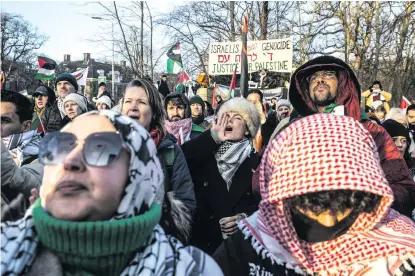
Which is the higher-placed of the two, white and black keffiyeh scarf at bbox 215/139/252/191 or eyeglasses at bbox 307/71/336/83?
eyeglasses at bbox 307/71/336/83

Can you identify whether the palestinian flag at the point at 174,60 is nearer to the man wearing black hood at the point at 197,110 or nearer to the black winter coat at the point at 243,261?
the man wearing black hood at the point at 197,110

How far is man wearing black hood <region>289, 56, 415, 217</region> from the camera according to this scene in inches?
117

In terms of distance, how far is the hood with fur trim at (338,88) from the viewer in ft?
11.5

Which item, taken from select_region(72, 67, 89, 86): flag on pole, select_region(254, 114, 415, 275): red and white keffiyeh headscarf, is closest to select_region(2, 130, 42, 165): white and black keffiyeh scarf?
select_region(254, 114, 415, 275): red and white keffiyeh headscarf

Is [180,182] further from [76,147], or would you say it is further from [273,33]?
[273,33]

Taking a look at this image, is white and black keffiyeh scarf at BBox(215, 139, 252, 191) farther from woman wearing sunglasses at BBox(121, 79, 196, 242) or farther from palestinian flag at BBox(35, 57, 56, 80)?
palestinian flag at BBox(35, 57, 56, 80)

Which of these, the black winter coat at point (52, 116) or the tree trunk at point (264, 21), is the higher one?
the tree trunk at point (264, 21)

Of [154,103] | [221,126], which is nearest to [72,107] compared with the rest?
[221,126]

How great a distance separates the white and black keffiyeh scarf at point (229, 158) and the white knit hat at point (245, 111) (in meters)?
0.27

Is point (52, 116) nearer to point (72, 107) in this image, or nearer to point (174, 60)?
point (72, 107)

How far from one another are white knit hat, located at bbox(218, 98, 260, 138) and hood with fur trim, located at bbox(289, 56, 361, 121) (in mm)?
351

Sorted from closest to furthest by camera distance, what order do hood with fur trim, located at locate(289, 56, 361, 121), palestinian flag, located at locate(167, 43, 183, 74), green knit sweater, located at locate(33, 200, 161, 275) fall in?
green knit sweater, located at locate(33, 200, 161, 275), hood with fur trim, located at locate(289, 56, 361, 121), palestinian flag, located at locate(167, 43, 183, 74)

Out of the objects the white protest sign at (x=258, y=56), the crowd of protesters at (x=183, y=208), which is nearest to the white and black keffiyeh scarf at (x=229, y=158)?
the crowd of protesters at (x=183, y=208)

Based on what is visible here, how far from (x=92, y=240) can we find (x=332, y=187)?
892 millimetres
